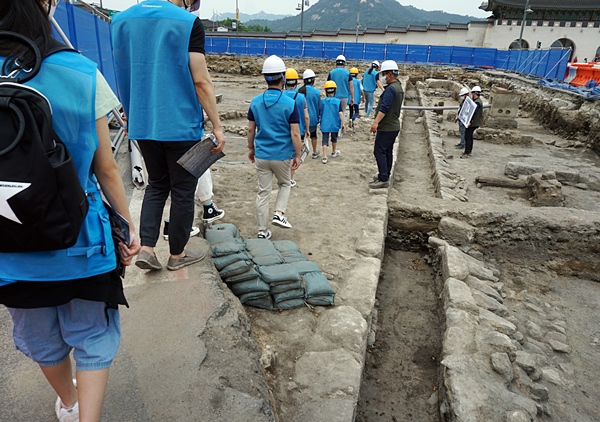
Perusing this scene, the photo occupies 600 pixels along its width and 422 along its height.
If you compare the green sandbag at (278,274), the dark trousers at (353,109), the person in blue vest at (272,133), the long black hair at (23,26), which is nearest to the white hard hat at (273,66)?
the person in blue vest at (272,133)

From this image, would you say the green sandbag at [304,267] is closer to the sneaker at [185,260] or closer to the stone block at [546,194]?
the sneaker at [185,260]

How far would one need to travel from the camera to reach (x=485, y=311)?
368 cm

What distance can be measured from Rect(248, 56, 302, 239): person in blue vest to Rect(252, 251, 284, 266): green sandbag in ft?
3.15

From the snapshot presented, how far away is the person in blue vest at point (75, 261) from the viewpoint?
1.11m

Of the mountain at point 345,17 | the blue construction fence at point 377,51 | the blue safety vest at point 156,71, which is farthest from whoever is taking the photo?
the mountain at point 345,17

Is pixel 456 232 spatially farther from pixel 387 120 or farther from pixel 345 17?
pixel 345 17

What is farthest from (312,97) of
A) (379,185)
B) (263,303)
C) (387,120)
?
(263,303)

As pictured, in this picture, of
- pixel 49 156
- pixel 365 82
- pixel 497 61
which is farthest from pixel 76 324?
pixel 497 61

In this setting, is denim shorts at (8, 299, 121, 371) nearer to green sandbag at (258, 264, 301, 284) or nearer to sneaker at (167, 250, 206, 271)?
sneaker at (167, 250, 206, 271)

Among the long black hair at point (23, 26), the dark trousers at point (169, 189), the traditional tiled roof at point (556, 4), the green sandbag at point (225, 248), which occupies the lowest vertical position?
the green sandbag at point (225, 248)

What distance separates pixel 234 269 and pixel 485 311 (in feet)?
7.71

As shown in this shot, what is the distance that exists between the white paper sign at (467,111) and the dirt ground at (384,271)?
84 cm

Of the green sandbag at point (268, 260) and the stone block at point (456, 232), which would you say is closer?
the green sandbag at point (268, 260)

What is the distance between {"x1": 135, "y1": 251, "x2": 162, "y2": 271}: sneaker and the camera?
2.56m
